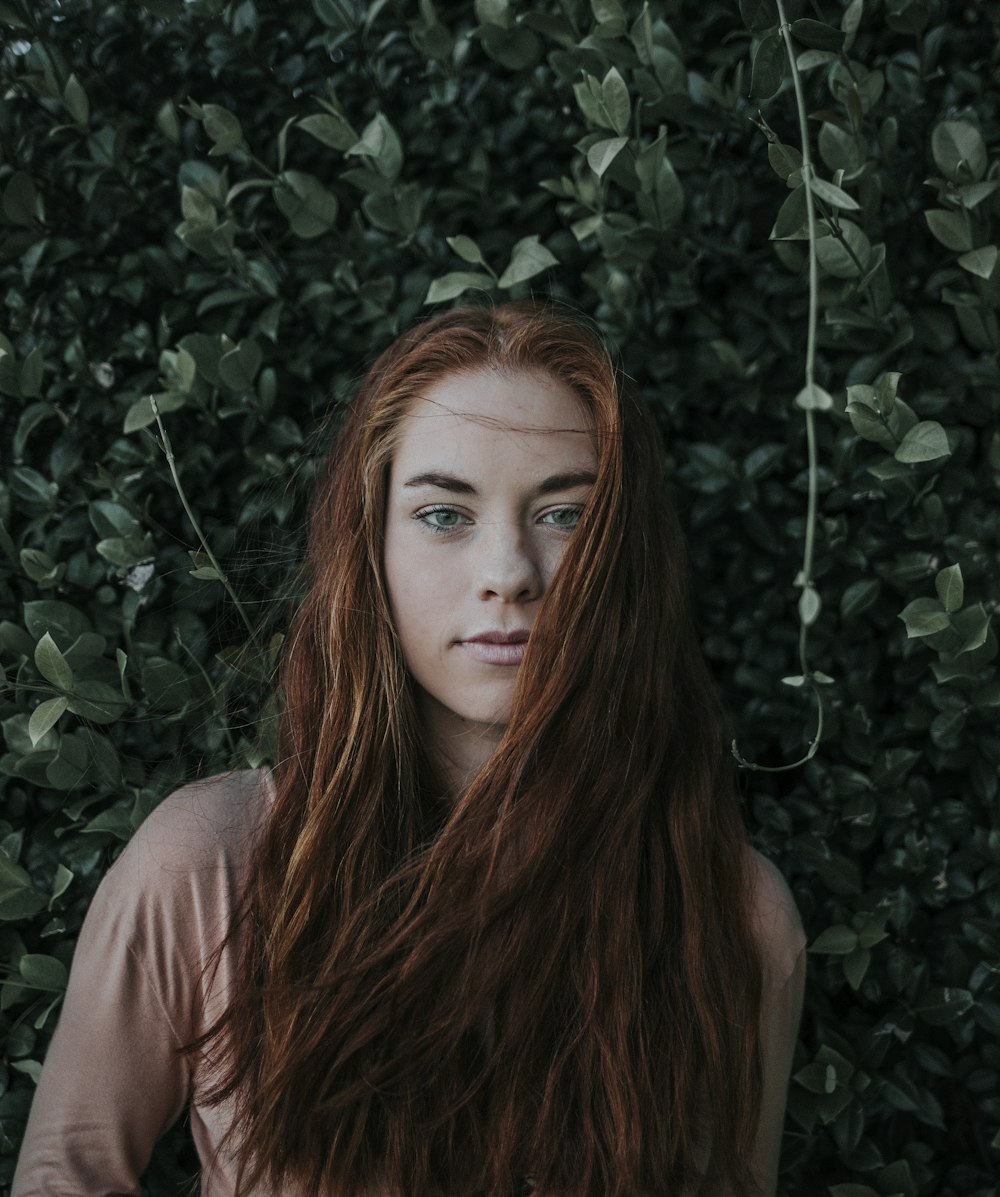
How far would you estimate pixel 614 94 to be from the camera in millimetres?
1382

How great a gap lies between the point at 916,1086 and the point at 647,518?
2.79 ft

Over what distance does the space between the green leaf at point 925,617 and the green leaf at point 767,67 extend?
2.01ft

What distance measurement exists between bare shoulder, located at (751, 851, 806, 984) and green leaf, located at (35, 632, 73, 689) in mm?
828

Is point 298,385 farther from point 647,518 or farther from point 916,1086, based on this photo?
point 916,1086

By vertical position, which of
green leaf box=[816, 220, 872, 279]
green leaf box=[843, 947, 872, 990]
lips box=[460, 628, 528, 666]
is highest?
green leaf box=[816, 220, 872, 279]

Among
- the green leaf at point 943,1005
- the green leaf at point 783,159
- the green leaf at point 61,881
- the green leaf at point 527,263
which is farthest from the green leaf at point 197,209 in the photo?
the green leaf at point 943,1005

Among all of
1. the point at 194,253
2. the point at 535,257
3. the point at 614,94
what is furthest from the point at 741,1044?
the point at 194,253

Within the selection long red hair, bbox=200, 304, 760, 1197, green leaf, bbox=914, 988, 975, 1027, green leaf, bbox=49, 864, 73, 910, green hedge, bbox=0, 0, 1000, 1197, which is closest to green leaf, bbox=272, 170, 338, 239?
green hedge, bbox=0, 0, 1000, 1197

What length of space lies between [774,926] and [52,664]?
89 centimetres

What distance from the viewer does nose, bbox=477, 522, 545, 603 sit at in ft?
4.01

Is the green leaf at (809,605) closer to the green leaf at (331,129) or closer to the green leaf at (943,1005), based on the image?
the green leaf at (943,1005)

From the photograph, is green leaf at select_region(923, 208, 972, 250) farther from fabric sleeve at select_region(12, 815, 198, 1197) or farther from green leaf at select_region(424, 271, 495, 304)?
fabric sleeve at select_region(12, 815, 198, 1197)

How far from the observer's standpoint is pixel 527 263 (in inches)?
57.9

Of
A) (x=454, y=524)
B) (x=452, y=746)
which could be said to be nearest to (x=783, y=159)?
(x=454, y=524)
